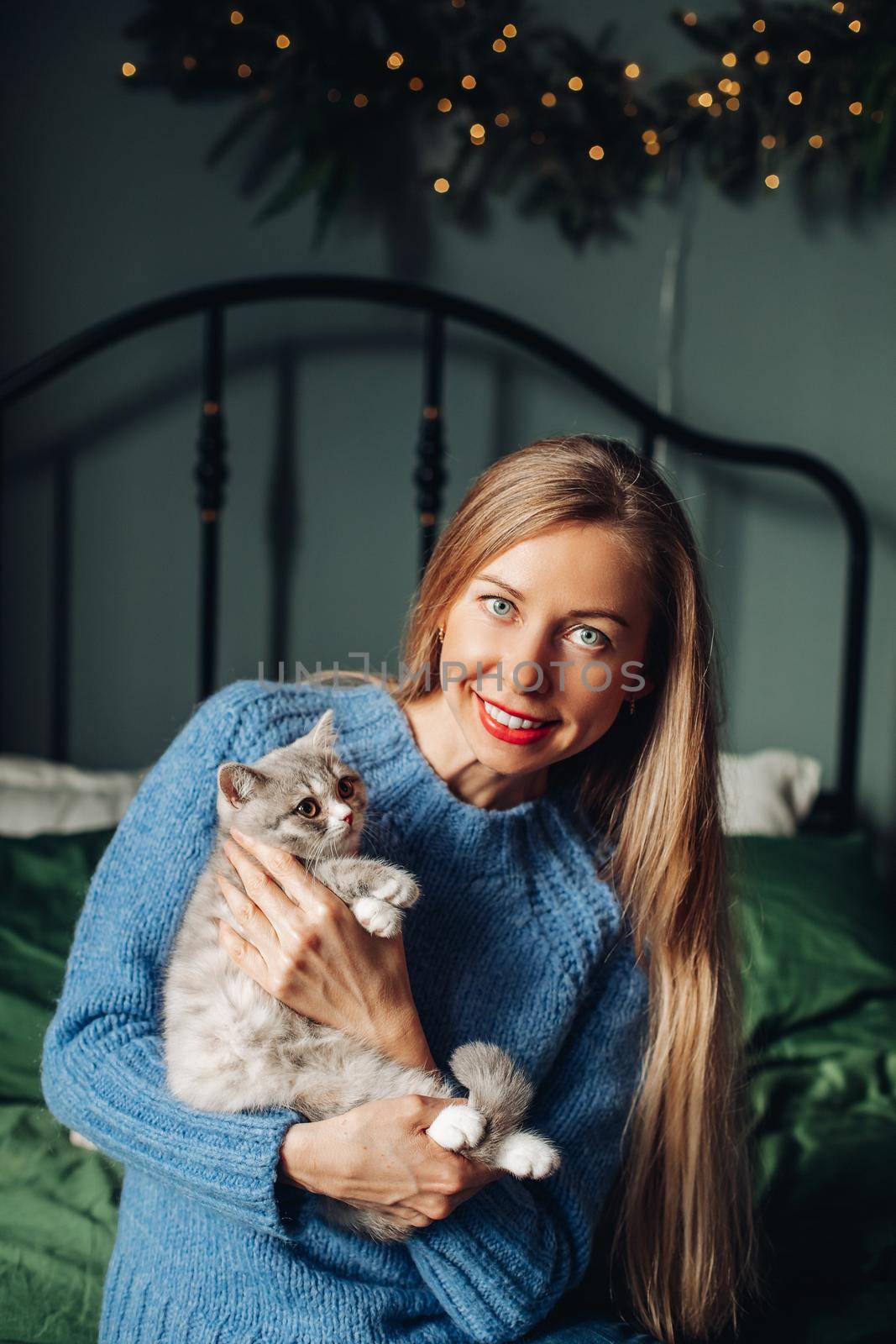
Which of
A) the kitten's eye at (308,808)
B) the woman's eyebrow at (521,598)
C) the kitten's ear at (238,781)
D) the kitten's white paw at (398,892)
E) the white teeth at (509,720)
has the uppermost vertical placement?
the woman's eyebrow at (521,598)

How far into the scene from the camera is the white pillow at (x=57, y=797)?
1.88 meters

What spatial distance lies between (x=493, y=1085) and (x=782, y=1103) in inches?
35.2

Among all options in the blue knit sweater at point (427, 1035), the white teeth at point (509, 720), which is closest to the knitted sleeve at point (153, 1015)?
the blue knit sweater at point (427, 1035)

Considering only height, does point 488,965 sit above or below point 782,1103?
above

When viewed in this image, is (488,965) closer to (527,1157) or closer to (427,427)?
(527,1157)

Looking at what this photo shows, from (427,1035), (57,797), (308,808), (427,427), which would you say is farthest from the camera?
(427,427)

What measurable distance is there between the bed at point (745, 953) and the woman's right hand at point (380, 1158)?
1.14 feet

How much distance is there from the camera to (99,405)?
2.19 meters

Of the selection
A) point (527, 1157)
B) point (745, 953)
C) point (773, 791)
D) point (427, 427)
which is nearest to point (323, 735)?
point (527, 1157)

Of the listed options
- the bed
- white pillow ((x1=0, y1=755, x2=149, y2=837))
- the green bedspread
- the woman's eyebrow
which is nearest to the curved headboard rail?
the bed

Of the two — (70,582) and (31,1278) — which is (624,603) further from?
(70,582)

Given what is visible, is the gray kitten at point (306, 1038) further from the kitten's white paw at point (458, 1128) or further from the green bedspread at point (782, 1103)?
the green bedspread at point (782, 1103)

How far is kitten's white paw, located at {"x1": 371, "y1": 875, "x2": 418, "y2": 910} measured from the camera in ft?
3.27

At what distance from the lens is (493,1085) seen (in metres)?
0.97
